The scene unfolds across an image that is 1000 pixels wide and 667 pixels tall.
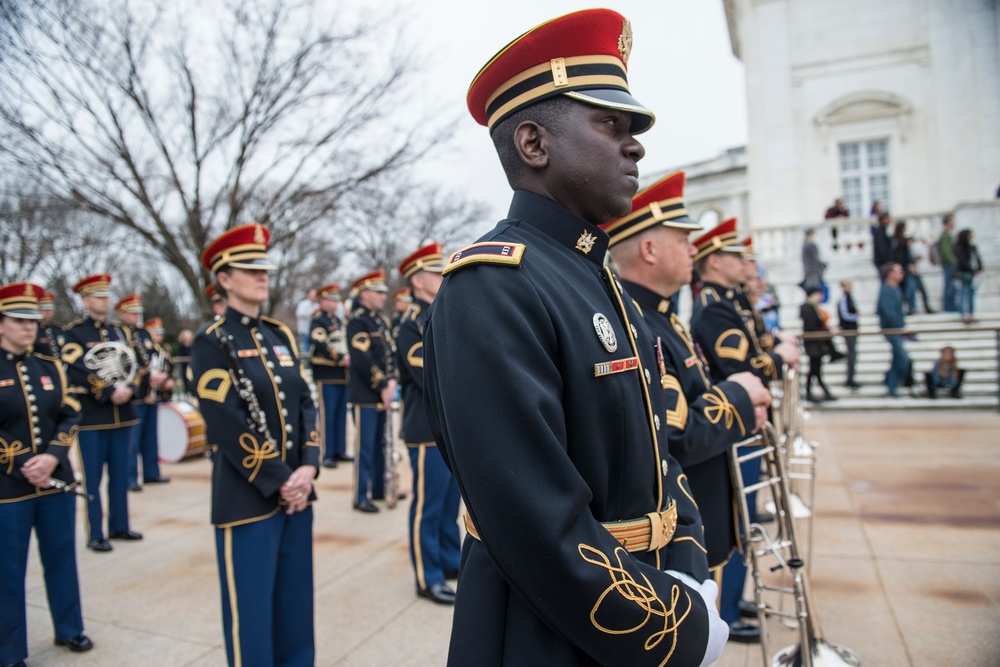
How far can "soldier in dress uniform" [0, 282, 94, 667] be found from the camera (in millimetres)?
3959

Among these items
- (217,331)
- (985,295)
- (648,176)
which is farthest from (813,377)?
(648,176)

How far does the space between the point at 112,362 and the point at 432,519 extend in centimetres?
432

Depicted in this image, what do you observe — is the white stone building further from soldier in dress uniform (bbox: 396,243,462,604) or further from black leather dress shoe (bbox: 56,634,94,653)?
black leather dress shoe (bbox: 56,634,94,653)

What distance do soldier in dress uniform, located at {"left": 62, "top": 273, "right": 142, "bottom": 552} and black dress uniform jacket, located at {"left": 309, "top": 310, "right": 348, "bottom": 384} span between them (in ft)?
9.52

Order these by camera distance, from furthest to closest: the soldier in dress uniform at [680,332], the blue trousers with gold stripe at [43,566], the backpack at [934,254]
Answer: the backpack at [934,254] → the blue trousers with gold stripe at [43,566] → the soldier in dress uniform at [680,332]

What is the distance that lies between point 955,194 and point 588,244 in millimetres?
24651

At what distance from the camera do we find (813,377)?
45.1 feet

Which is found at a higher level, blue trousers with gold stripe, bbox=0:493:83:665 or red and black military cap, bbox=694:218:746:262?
red and black military cap, bbox=694:218:746:262

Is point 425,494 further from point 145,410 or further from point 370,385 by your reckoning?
point 145,410

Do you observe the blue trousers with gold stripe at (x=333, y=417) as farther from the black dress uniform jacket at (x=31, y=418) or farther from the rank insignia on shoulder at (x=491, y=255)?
the rank insignia on shoulder at (x=491, y=255)

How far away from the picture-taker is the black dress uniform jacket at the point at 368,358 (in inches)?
316

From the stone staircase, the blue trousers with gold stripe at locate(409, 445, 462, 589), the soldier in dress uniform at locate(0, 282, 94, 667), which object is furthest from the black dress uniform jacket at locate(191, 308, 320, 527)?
the stone staircase

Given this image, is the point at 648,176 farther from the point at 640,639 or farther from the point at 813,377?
the point at 640,639

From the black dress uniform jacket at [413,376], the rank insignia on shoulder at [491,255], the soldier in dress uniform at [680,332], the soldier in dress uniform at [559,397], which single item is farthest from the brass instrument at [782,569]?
the black dress uniform jacket at [413,376]
